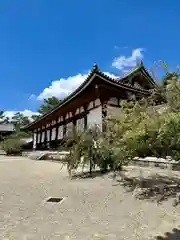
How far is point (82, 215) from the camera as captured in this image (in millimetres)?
5555

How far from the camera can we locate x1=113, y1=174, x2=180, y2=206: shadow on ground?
6863 mm

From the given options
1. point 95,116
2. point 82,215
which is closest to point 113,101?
point 95,116

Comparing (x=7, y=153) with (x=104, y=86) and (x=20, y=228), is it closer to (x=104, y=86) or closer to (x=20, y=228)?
(x=104, y=86)

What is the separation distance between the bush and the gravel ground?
80.3 feet

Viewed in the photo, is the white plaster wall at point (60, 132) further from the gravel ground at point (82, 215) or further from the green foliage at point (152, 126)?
the gravel ground at point (82, 215)

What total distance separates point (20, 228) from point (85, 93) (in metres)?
12.9

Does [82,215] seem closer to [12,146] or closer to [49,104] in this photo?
[12,146]

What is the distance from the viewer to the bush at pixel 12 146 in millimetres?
31453

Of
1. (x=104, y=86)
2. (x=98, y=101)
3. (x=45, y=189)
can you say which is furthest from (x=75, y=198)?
(x=98, y=101)

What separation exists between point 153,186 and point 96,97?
1000cm

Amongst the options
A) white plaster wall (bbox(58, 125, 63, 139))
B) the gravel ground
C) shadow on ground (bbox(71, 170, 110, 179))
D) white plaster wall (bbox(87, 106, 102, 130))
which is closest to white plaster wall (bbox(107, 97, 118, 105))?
white plaster wall (bbox(87, 106, 102, 130))

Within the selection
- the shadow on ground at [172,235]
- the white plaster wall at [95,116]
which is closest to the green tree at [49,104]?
the white plaster wall at [95,116]

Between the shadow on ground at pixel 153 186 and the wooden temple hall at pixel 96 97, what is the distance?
3483mm

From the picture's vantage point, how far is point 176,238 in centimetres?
430
